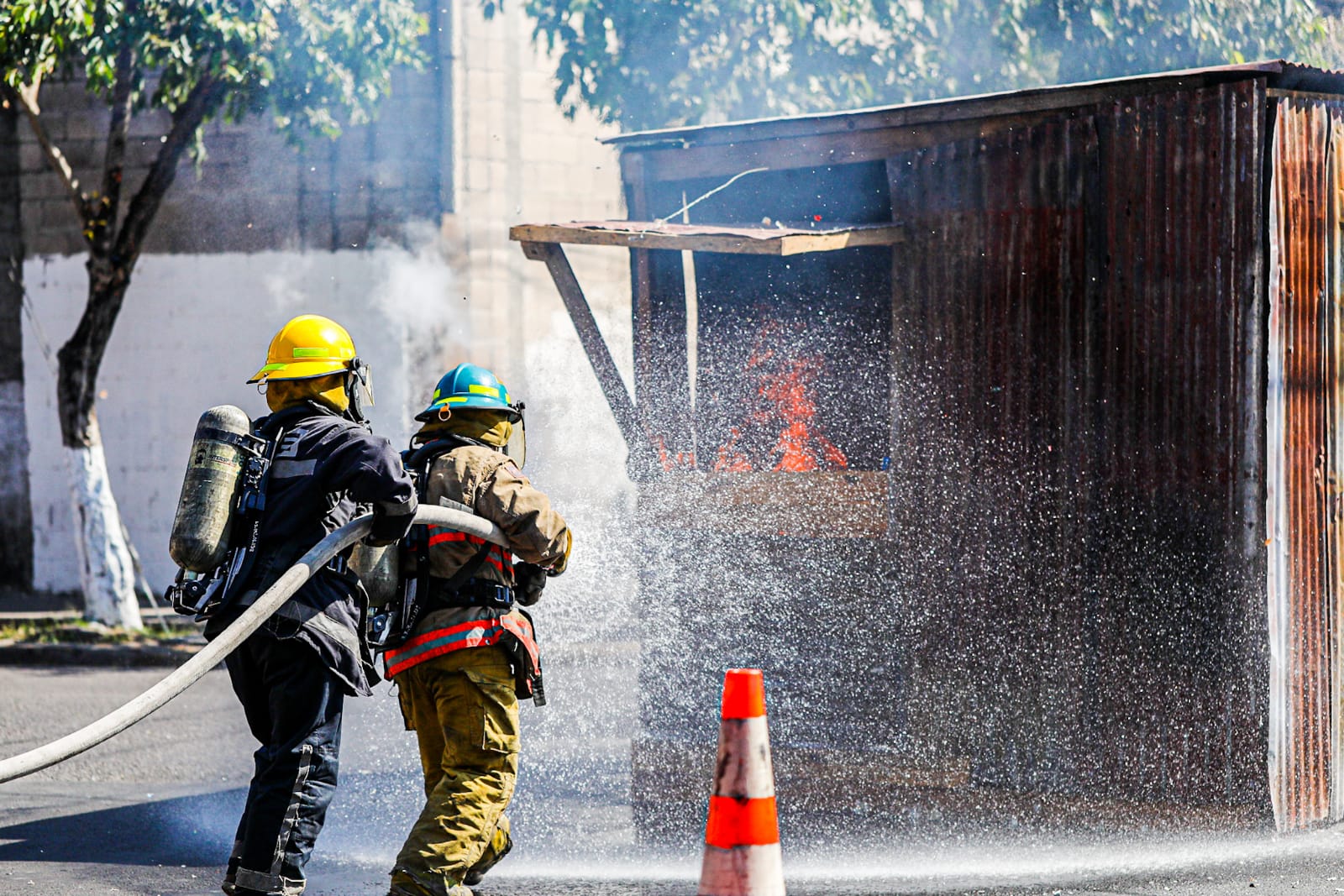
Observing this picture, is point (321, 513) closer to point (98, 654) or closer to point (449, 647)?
point (449, 647)

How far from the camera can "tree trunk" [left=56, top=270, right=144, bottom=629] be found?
1128 centimetres

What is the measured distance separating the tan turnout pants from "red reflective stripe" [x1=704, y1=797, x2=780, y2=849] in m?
1.18

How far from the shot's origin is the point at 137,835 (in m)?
5.95

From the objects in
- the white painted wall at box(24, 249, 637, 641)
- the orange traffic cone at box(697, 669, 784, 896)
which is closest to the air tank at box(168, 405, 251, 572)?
the orange traffic cone at box(697, 669, 784, 896)

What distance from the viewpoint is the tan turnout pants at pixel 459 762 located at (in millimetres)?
4441

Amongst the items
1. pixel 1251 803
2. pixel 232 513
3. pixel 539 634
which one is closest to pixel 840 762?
pixel 1251 803

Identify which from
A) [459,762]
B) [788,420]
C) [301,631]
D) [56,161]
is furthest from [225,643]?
[56,161]

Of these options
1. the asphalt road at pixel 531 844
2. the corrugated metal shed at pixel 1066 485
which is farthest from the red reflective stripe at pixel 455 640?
the corrugated metal shed at pixel 1066 485

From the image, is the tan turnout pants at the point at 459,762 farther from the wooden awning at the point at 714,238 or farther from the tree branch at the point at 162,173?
the tree branch at the point at 162,173

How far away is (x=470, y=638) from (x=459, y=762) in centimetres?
38

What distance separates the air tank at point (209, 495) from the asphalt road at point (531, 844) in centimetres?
136

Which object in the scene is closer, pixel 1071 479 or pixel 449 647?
pixel 449 647

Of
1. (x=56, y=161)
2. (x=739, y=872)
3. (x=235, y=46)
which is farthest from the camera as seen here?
(x=56, y=161)

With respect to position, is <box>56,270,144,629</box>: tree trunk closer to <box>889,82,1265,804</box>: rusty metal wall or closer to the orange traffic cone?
<box>889,82,1265,804</box>: rusty metal wall
